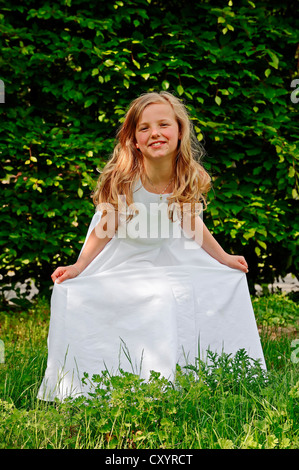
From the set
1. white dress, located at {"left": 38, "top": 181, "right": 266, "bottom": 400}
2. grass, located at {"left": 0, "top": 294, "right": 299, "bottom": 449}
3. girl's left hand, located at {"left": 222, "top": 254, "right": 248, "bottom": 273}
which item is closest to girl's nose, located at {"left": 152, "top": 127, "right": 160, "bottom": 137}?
white dress, located at {"left": 38, "top": 181, "right": 266, "bottom": 400}

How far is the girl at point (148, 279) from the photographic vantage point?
2518 millimetres

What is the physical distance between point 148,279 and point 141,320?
201 mm

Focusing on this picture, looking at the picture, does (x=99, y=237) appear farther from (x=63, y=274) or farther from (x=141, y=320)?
(x=141, y=320)

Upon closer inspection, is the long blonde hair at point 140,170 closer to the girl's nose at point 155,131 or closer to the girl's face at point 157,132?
the girl's face at point 157,132

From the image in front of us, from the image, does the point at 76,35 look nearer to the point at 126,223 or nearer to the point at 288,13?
the point at 288,13

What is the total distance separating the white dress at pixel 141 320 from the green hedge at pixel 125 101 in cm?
167

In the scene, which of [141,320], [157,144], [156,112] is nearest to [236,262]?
[141,320]

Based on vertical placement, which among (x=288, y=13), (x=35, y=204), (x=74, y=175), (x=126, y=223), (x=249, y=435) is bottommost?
(x=249, y=435)

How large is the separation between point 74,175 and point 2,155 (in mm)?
587

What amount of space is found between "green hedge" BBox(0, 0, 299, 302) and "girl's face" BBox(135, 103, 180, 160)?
127 centimetres

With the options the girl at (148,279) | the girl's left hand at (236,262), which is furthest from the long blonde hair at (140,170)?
the girl's left hand at (236,262)

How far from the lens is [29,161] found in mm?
4266

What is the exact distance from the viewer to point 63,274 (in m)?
2.65

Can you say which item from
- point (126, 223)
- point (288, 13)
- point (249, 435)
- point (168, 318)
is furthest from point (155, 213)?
point (288, 13)
